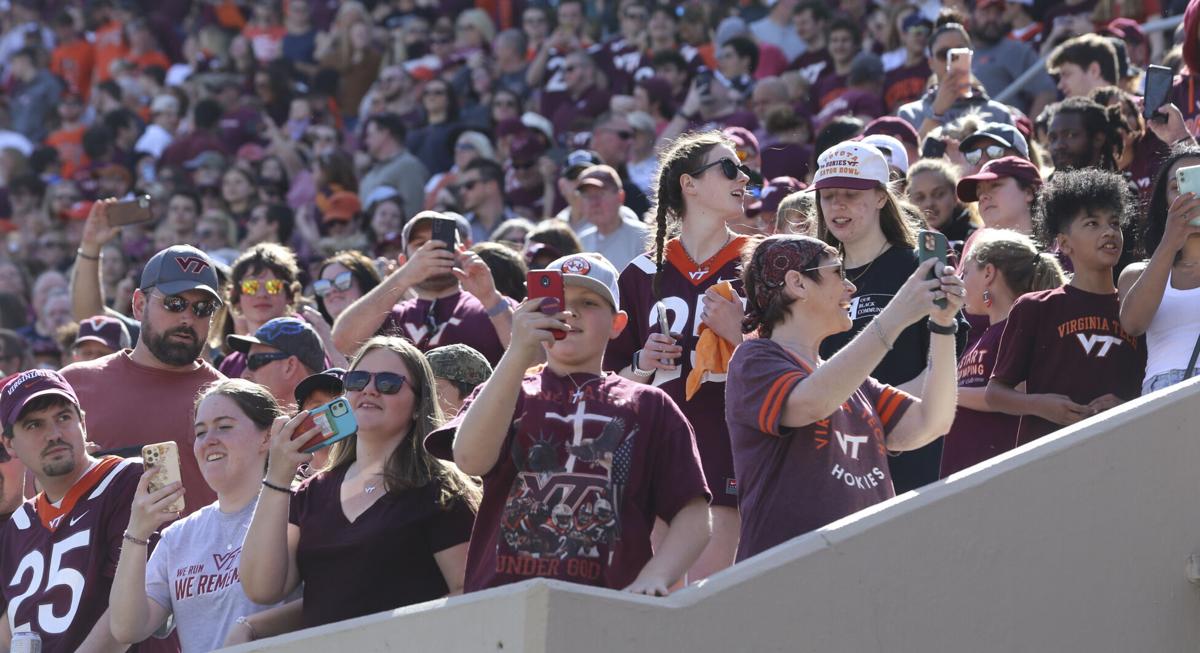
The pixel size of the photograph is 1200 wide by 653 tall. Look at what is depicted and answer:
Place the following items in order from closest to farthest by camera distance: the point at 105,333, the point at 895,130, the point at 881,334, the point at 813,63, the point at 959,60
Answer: the point at 881,334 < the point at 105,333 < the point at 895,130 < the point at 959,60 < the point at 813,63

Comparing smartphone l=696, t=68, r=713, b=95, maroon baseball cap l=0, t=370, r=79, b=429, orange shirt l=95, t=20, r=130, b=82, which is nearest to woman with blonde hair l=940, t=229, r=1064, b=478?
maroon baseball cap l=0, t=370, r=79, b=429

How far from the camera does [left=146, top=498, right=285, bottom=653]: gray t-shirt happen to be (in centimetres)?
502

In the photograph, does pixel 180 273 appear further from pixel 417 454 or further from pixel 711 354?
pixel 711 354

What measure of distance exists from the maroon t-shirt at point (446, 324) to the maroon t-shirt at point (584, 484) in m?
2.33

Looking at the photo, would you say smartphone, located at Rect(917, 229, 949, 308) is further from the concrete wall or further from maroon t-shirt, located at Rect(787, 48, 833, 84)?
maroon t-shirt, located at Rect(787, 48, 833, 84)

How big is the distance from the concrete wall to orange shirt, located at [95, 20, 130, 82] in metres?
15.2

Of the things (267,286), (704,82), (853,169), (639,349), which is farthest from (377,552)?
(704,82)

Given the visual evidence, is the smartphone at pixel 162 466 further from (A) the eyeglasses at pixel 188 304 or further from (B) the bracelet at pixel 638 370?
(A) the eyeglasses at pixel 188 304

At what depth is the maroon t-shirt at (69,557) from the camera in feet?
17.8

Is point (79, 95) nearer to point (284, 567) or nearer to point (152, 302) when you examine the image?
point (152, 302)

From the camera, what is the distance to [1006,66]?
10.6 meters

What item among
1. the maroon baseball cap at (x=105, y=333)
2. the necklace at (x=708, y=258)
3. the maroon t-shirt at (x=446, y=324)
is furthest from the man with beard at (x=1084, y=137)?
the maroon baseball cap at (x=105, y=333)

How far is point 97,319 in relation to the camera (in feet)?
25.9

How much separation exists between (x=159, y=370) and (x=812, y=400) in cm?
325
